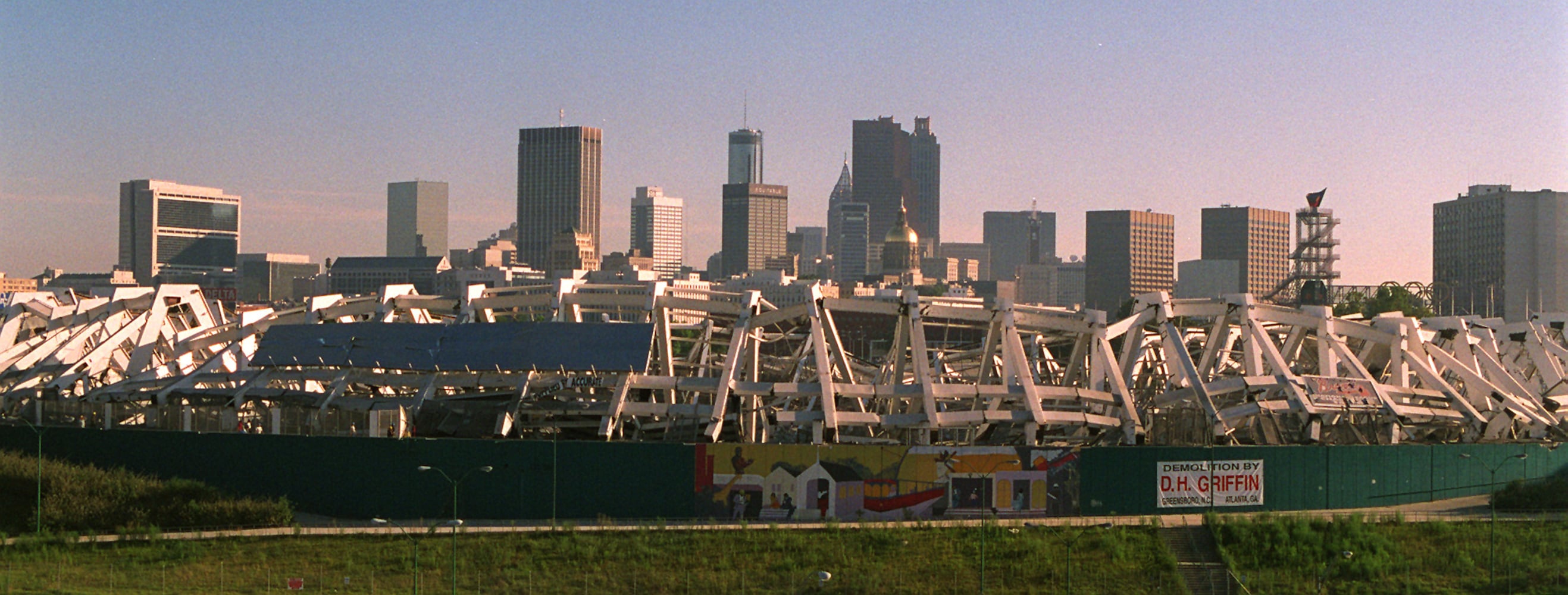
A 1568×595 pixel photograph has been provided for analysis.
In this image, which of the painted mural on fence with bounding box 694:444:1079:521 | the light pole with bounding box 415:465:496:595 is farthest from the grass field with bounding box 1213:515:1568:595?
the light pole with bounding box 415:465:496:595

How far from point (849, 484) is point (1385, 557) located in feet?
64.5

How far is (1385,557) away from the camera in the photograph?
213 ft

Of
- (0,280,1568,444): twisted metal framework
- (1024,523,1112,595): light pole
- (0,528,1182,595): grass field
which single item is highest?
(0,280,1568,444): twisted metal framework

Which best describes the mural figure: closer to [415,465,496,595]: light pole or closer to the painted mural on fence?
the painted mural on fence

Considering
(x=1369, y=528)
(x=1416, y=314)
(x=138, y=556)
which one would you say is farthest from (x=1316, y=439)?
(x=1416, y=314)

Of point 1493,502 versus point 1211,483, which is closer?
point 1493,502

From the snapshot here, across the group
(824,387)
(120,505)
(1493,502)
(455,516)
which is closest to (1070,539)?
(824,387)

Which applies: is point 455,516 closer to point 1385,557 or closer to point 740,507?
point 740,507

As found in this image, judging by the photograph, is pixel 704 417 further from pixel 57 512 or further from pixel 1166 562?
pixel 57 512

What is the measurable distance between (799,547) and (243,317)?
1641 inches

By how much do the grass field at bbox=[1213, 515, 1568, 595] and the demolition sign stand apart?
3.08 meters

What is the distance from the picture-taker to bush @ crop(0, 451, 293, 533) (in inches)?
2721

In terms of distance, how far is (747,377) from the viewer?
8531 cm

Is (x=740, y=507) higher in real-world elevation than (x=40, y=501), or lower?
higher
